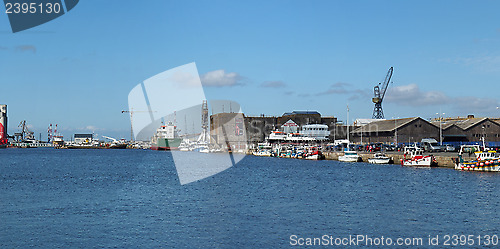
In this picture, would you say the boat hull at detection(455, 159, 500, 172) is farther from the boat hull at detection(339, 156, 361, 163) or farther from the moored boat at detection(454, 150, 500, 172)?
the boat hull at detection(339, 156, 361, 163)

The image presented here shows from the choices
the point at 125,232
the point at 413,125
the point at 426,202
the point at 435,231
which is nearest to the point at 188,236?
the point at 125,232

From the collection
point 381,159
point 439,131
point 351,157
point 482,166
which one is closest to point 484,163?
point 482,166

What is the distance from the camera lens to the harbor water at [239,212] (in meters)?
27.5

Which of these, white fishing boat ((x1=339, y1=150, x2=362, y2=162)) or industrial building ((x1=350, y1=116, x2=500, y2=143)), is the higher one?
industrial building ((x1=350, y1=116, x2=500, y2=143))

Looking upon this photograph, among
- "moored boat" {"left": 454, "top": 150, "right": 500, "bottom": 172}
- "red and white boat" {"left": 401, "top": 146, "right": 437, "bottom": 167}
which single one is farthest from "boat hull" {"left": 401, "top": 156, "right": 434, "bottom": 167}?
"moored boat" {"left": 454, "top": 150, "right": 500, "bottom": 172}

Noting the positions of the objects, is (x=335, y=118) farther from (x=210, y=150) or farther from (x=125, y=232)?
(x=125, y=232)

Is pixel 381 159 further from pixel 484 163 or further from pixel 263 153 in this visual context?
pixel 263 153

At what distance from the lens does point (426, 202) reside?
128ft

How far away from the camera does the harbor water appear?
1083 inches

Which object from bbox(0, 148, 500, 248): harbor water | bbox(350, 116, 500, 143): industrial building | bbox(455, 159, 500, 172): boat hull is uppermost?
bbox(350, 116, 500, 143): industrial building

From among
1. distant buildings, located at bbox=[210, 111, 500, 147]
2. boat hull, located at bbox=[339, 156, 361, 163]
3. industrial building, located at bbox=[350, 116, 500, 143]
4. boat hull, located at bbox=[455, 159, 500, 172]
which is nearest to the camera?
boat hull, located at bbox=[455, 159, 500, 172]

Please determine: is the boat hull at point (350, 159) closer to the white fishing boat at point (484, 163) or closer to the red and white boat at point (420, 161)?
the red and white boat at point (420, 161)

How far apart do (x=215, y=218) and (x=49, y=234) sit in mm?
10394

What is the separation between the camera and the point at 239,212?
1389 inches
